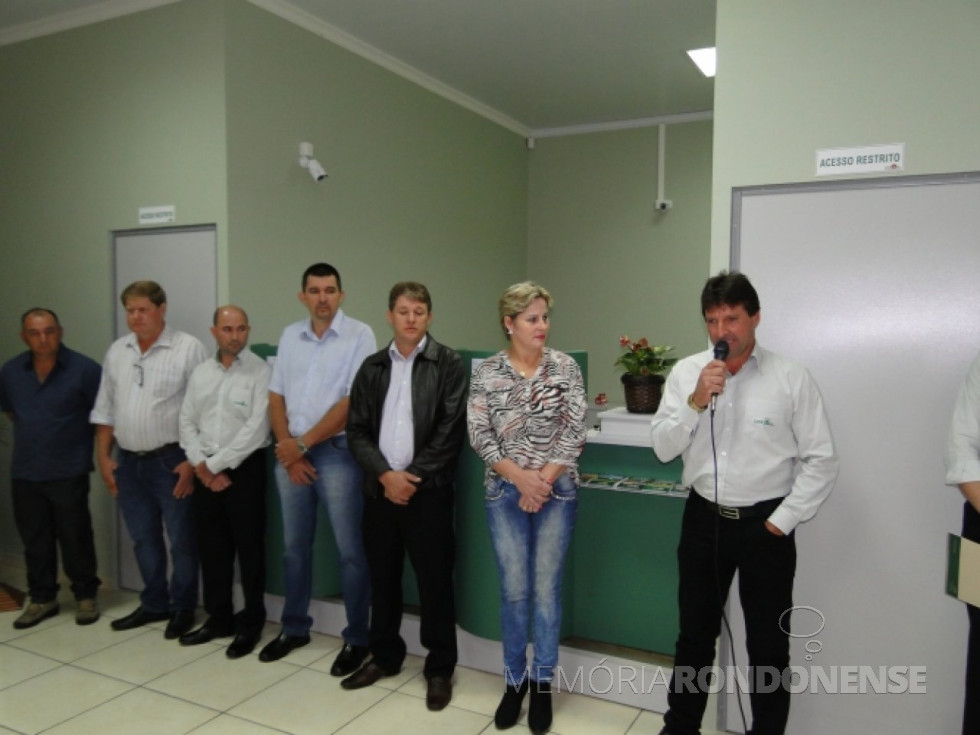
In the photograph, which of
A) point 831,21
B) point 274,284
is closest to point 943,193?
point 831,21

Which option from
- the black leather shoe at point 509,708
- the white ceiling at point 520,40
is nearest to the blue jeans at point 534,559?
the black leather shoe at point 509,708

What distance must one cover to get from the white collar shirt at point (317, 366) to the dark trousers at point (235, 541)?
0.38 meters

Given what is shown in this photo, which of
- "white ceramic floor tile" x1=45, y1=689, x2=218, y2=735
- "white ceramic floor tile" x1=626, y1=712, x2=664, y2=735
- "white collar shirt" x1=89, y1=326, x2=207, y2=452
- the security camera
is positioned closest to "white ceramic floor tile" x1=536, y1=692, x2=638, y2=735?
"white ceramic floor tile" x1=626, y1=712, x2=664, y2=735

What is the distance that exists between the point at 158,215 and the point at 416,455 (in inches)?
89.1

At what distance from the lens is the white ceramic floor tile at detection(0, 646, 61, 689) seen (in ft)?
10.5

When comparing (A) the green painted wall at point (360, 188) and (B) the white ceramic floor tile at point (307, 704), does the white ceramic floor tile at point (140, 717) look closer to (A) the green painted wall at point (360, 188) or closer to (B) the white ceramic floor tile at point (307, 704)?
(B) the white ceramic floor tile at point (307, 704)

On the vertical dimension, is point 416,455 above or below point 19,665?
above

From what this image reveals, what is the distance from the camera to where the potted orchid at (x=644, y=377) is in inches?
125

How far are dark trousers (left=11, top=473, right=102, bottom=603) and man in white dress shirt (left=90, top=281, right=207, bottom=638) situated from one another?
0.26 m

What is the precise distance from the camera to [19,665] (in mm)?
3336

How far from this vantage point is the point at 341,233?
187 inches

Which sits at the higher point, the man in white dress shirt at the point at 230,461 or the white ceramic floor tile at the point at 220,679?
the man in white dress shirt at the point at 230,461

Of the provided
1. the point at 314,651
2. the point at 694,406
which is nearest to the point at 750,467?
the point at 694,406

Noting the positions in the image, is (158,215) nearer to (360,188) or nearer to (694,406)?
(360,188)
